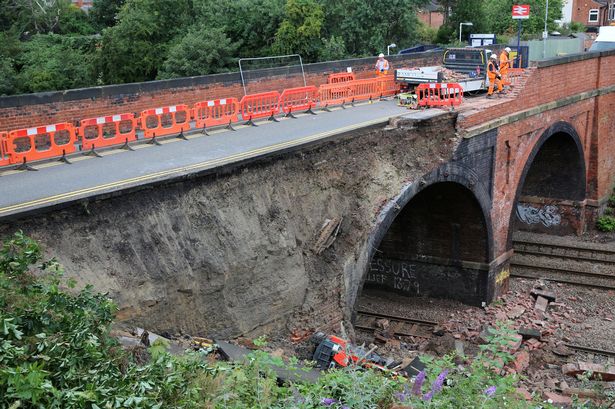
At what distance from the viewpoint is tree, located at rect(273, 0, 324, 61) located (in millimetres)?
33531

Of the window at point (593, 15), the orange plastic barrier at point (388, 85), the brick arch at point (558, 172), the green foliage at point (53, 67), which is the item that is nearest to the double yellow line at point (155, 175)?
the orange plastic barrier at point (388, 85)

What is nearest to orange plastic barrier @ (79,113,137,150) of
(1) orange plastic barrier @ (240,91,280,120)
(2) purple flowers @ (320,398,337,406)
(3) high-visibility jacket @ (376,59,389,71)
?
(1) orange plastic barrier @ (240,91,280,120)

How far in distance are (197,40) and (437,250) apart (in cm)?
1521

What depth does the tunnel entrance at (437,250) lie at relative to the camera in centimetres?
2070

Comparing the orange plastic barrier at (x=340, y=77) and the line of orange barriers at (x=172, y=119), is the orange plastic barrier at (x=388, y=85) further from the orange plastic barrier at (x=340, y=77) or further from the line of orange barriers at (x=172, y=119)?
the orange plastic barrier at (x=340, y=77)

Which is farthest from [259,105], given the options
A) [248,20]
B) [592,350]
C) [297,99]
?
[248,20]

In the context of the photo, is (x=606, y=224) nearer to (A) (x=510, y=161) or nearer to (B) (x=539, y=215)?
(B) (x=539, y=215)

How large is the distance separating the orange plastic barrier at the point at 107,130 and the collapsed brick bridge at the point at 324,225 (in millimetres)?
3814

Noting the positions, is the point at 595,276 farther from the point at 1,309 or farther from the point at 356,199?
the point at 1,309

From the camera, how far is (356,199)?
14570 millimetres

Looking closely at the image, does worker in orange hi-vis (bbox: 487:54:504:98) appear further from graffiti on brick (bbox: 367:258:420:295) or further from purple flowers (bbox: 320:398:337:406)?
purple flowers (bbox: 320:398:337:406)

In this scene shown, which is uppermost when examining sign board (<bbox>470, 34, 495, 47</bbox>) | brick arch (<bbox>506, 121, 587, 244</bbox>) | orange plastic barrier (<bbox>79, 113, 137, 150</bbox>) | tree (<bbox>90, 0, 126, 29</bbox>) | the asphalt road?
tree (<bbox>90, 0, 126, 29</bbox>)

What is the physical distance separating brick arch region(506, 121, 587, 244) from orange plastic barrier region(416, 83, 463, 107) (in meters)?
7.31

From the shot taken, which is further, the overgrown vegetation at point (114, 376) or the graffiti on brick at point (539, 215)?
the graffiti on brick at point (539, 215)
